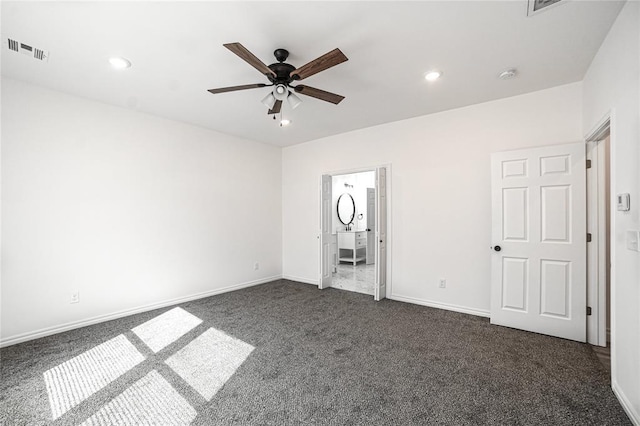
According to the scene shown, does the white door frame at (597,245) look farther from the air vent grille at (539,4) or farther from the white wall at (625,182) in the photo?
the air vent grille at (539,4)

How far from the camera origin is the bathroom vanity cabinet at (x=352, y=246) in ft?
22.0

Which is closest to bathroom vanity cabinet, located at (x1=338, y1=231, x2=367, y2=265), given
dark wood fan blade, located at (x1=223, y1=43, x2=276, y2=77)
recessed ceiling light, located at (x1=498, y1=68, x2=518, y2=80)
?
recessed ceiling light, located at (x1=498, y1=68, x2=518, y2=80)

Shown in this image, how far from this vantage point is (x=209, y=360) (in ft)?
7.97

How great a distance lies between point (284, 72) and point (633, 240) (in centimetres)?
270

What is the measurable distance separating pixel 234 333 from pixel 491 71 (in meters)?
3.77

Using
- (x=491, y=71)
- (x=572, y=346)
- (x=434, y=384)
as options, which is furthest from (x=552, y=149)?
(x=434, y=384)

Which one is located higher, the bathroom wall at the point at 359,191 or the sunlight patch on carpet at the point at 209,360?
the bathroom wall at the point at 359,191

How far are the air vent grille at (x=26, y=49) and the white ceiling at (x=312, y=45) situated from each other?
0.06 m

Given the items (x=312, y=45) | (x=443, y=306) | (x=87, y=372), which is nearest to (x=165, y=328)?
(x=87, y=372)

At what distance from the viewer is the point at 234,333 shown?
9.79 ft

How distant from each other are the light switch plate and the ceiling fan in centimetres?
212

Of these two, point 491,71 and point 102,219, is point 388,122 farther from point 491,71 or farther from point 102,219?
point 102,219

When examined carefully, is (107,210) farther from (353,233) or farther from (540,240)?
(540,240)

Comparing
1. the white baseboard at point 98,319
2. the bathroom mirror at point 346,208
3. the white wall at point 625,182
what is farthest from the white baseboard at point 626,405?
the bathroom mirror at point 346,208
